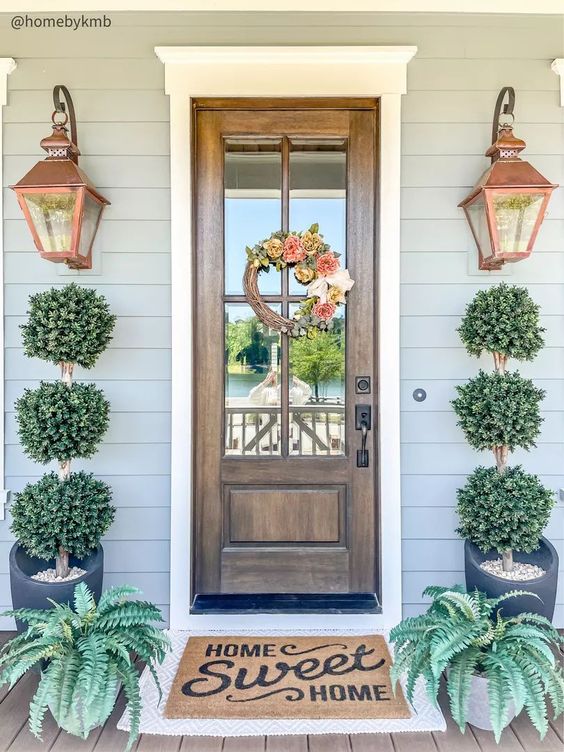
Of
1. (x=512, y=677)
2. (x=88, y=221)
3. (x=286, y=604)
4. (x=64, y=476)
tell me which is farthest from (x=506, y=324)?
(x=64, y=476)

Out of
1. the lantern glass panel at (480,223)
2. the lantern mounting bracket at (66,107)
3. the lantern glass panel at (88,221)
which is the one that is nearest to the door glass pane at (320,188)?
the lantern glass panel at (480,223)

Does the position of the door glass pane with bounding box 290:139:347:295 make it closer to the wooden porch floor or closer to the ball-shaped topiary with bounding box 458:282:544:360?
the ball-shaped topiary with bounding box 458:282:544:360

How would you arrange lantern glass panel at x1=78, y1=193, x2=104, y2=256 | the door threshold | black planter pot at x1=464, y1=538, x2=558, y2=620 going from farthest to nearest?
the door threshold < lantern glass panel at x1=78, y1=193, x2=104, y2=256 < black planter pot at x1=464, y1=538, x2=558, y2=620

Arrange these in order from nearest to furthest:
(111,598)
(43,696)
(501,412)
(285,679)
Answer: (43,696) → (111,598) → (285,679) → (501,412)

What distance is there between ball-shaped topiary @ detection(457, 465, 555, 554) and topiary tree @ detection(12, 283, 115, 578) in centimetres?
158

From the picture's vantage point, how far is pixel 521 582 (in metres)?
2.08

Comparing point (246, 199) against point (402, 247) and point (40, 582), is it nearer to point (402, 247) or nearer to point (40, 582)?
point (402, 247)

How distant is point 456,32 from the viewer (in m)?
2.43

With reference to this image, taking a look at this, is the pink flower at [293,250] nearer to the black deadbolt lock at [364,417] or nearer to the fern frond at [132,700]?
the black deadbolt lock at [364,417]

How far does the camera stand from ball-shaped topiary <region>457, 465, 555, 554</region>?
210cm

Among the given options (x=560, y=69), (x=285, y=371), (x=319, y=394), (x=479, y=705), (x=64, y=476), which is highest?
(x=560, y=69)

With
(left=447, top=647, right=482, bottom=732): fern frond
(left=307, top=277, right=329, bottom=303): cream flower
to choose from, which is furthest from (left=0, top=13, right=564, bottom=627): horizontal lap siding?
(left=447, top=647, right=482, bottom=732): fern frond

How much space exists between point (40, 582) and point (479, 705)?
5.63ft

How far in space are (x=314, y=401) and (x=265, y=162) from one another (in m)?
1.19
